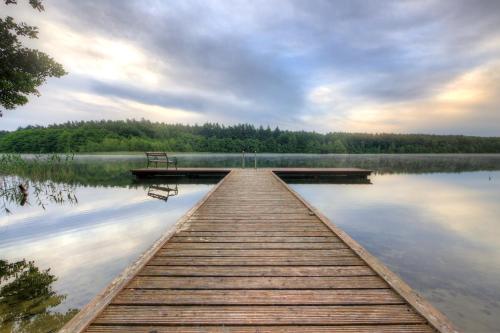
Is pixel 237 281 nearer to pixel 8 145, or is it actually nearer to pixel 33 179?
pixel 33 179

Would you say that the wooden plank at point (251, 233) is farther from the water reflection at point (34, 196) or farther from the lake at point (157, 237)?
the water reflection at point (34, 196)

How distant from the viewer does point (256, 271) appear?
2820 millimetres

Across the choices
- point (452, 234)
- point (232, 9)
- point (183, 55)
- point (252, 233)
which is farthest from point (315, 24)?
point (252, 233)

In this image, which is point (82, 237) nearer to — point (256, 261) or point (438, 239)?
point (256, 261)

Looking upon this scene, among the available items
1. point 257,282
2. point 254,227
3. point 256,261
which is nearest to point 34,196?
point 254,227

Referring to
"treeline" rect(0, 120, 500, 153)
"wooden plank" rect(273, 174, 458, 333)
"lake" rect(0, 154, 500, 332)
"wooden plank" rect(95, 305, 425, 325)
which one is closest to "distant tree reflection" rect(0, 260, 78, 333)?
"lake" rect(0, 154, 500, 332)

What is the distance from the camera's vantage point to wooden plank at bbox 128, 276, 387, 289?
2461mm

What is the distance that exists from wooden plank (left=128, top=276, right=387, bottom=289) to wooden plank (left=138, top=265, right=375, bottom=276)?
0.27ft

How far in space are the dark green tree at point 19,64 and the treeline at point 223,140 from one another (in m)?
59.5

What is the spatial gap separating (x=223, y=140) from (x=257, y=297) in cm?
7915

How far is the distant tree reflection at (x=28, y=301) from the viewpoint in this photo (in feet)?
8.80

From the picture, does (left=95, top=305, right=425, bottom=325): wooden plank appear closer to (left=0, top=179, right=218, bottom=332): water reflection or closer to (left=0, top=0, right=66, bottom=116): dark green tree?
(left=0, top=179, right=218, bottom=332): water reflection

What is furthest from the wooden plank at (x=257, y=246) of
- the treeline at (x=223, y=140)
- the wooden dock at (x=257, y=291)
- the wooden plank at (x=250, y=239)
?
the treeline at (x=223, y=140)

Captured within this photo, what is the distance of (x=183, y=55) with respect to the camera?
2484 cm
